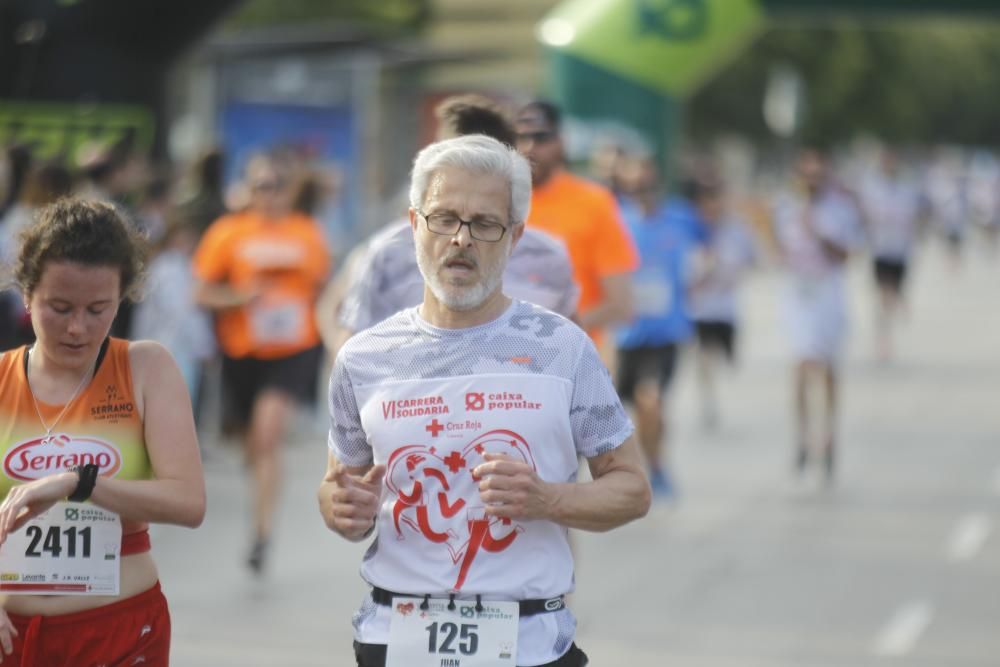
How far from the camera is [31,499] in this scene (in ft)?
12.4

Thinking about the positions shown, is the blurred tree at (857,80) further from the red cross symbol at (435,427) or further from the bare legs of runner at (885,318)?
the red cross symbol at (435,427)

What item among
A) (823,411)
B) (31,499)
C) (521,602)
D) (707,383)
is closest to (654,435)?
(823,411)

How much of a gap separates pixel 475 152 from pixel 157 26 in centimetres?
866

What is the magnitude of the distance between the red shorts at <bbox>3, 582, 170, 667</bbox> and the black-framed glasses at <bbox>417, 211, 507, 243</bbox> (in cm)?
101

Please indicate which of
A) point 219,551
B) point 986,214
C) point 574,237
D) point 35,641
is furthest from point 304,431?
point 986,214

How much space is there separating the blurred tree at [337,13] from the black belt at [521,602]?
105 ft

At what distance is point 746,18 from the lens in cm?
1166

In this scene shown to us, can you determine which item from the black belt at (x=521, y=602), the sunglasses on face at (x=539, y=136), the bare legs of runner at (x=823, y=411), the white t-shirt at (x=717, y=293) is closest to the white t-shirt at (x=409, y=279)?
the sunglasses on face at (x=539, y=136)

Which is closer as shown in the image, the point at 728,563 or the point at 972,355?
the point at 728,563

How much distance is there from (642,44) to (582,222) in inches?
203

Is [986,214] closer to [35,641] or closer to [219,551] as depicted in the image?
[219,551]

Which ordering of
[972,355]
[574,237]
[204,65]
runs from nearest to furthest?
[574,237], [204,65], [972,355]

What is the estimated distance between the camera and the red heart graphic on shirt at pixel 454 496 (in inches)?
155

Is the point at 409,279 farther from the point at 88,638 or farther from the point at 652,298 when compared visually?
the point at 652,298
